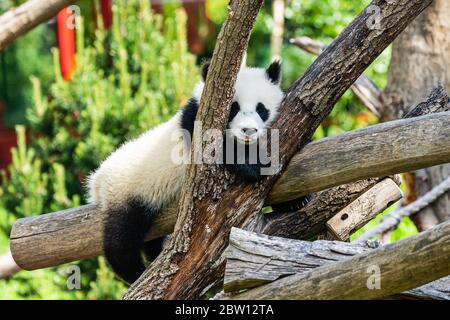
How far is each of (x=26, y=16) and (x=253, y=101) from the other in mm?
1650

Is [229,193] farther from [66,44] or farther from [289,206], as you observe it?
[66,44]

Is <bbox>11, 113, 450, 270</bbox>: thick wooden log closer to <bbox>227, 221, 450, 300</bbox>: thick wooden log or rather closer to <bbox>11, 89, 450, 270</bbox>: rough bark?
<bbox>11, 89, 450, 270</bbox>: rough bark

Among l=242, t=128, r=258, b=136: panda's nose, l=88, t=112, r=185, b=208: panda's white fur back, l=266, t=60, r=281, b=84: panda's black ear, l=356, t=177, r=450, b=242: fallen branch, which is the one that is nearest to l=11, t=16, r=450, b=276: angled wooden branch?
l=88, t=112, r=185, b=208: panda's white fur back

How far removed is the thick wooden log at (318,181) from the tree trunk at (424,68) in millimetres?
1517

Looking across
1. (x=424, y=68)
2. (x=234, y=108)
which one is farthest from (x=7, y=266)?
(x=424, y=68)

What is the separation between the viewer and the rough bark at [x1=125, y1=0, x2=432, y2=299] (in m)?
2.99

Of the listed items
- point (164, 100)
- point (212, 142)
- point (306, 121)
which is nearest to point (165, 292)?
point (212, 142)

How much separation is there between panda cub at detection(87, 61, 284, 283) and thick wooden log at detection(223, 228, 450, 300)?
75 centimetres

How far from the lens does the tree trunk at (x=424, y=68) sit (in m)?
4.89

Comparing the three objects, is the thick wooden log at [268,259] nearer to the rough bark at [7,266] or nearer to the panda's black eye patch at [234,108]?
the panda's black eye patch at [234,108]

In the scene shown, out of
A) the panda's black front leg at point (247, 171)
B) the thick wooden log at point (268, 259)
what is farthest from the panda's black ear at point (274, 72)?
the thick wooden log at point (268, 259)

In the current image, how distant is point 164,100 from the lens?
5.93 metres

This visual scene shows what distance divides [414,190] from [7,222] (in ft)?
10.5

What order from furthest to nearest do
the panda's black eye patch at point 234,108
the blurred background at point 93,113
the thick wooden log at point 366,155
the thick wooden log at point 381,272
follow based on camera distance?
the blurred background at point 93,113 < the panda's black eye patch at point 234,108 < the thick wooden log at point 366,155 < the thick wooden log at point 381,272
